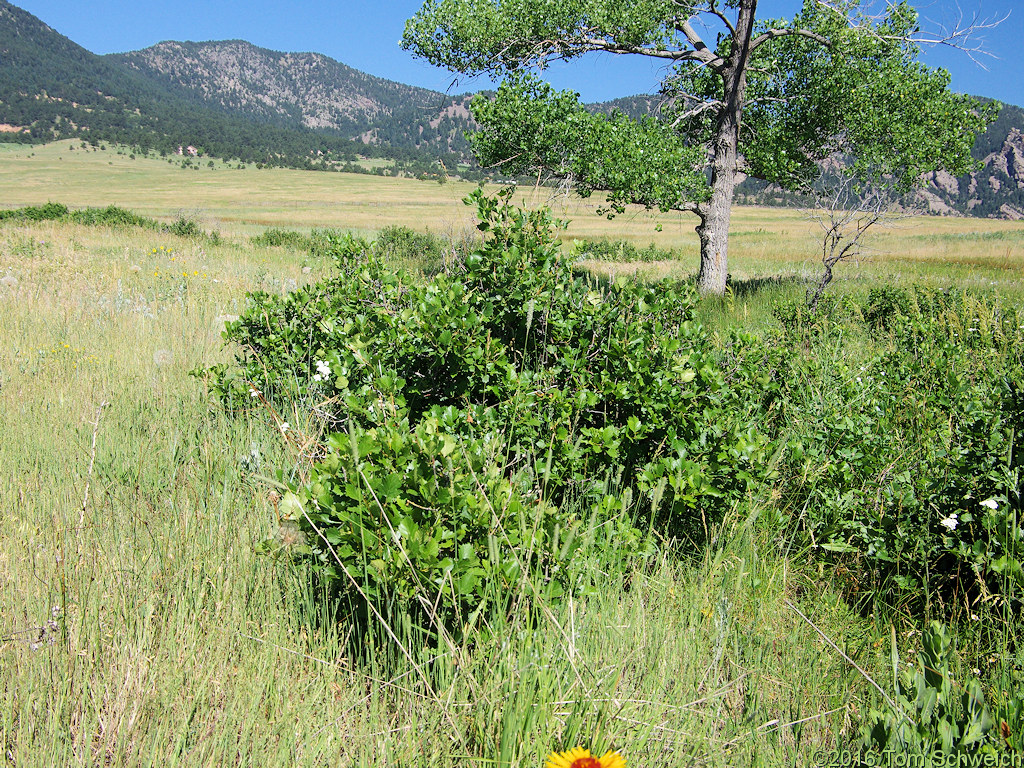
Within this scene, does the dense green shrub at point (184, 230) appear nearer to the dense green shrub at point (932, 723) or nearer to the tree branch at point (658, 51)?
the tree branch at point (658, 51)

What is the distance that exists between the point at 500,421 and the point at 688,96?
1127 cm

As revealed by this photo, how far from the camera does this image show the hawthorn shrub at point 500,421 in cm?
199

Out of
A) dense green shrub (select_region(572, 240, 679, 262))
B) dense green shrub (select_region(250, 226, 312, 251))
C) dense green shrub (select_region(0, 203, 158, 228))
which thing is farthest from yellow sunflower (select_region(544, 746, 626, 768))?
dense green shrub (select_region(0, 203, 158, 228))

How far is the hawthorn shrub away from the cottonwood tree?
8101 mm

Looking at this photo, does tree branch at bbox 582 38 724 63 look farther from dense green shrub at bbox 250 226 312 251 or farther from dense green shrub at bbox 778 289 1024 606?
dense green shrub at bbox 250 226 312 251

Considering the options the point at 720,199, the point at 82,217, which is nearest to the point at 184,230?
the point at 82,217

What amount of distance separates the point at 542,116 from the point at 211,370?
30.6ft

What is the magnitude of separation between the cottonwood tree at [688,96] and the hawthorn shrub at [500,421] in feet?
26.6

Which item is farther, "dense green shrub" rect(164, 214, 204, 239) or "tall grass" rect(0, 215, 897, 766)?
"dense green shrub" rect(164, 214, 204, 239)

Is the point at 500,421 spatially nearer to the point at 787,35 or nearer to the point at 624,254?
the point at 787,35

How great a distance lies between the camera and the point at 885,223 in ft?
30.1

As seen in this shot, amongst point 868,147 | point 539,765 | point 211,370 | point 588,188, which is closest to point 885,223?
point 868,147

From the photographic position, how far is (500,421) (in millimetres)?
3078

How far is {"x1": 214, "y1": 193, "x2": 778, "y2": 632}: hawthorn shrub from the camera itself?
1.99 m
